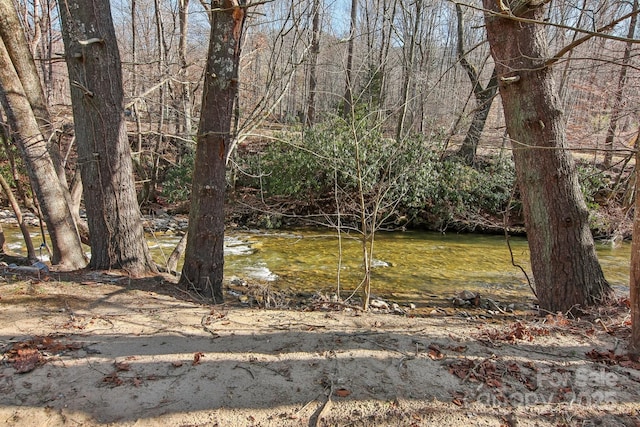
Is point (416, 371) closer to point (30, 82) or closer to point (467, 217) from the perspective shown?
point (30, 82)

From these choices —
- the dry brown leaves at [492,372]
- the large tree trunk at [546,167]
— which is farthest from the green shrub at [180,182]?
the dry brown leaves at [492,372]

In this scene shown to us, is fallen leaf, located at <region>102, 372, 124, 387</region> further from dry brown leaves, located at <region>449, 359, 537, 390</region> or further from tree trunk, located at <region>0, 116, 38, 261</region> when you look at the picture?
tree trunk, located at <region>0, 116, 38, 261</region>

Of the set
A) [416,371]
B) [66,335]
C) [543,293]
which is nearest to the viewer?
[416,371]

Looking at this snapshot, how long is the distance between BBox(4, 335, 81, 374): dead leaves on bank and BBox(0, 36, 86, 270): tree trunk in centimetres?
203

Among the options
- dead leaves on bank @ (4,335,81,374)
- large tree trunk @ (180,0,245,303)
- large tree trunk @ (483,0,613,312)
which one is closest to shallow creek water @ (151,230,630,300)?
large tree trunk @ (180,0,245,303)

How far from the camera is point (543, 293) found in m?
4.27

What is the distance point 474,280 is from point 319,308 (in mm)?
4063

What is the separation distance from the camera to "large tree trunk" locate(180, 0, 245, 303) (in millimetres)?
3887

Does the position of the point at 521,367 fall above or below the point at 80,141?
below

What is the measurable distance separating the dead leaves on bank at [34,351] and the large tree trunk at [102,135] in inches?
66.0

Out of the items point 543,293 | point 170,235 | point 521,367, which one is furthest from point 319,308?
point 170,235

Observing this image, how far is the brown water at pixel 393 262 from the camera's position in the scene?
22.0 feet

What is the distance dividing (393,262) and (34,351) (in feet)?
22.0

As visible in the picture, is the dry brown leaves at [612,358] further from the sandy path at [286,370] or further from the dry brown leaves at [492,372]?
the dry brown leaves at [492,372]
